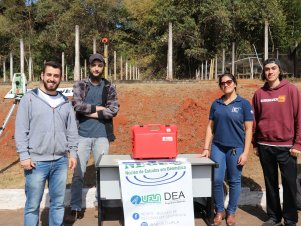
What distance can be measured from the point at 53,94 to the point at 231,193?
2.16m

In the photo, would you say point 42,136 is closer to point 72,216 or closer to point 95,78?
point 95,78

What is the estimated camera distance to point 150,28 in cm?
2798

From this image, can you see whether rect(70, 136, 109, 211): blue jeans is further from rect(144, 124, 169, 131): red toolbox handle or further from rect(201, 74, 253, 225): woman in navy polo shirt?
rect(201, 74, 253, 225): woman in navy polo shirt

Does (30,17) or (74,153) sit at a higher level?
(30,17)

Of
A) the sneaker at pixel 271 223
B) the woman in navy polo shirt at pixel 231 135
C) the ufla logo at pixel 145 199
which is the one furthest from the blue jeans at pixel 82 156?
the sneaker at pixel 271 223

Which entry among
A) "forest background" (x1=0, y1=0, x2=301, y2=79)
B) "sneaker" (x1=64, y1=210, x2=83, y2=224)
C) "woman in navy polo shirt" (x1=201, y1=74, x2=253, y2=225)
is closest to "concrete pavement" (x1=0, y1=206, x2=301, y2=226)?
"sneaker" (x1=64, y1=210, x2=83, y2=224)

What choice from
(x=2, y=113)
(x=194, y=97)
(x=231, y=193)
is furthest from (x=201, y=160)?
(x=2, y=113)

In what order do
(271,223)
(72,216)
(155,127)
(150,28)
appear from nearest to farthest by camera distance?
1. (155,127)
2. (271,223)
3. (72,216)
4. (150,28)

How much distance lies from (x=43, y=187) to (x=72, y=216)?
3.67 feet

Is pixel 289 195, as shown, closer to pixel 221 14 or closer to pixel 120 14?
pixel 221 14

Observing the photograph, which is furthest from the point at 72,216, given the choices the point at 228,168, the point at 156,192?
the point at 228,168

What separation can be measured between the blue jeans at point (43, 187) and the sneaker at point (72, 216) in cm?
73

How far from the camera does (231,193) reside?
4.10 meters

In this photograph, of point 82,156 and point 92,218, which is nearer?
point 82,156
